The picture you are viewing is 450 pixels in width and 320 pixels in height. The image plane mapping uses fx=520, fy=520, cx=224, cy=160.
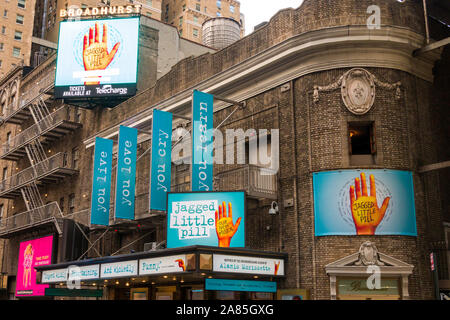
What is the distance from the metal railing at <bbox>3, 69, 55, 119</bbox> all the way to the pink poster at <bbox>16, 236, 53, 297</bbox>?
33.0 ft

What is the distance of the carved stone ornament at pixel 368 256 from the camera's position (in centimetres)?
1611

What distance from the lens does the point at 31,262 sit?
33125 mm

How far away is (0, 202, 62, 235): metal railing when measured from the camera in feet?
104

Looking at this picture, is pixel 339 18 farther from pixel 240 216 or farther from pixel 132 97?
pixel 132 97

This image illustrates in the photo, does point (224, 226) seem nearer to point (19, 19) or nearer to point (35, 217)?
point (35, 217)

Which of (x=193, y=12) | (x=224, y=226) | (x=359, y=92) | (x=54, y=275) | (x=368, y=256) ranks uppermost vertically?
(x=193, y=12)

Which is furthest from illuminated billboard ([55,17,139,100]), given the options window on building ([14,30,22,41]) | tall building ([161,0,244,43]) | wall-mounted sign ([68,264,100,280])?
tall building ([161,0,244,43])

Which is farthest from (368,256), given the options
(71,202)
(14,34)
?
(14,34)

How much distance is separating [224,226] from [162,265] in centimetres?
276

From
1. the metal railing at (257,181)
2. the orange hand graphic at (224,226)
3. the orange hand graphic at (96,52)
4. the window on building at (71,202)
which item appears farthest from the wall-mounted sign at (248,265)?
the orange hand graphic at (96,52)

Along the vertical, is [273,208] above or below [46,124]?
below

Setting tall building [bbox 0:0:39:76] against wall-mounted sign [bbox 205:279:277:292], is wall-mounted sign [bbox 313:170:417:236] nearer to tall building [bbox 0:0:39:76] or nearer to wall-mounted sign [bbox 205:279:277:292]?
wall-mounted sign [bbox 205:279:277:292]

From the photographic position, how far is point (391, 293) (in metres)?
16.2

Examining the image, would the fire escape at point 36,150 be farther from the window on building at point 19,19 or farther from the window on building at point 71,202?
the window on building at point 19,19
